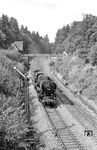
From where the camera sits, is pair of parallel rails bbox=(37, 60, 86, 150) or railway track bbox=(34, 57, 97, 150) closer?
pair of parallel rails bbox=(37, 60, 86, 150)

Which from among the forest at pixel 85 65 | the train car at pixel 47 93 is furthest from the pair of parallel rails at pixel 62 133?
the forest at pixel 85 65

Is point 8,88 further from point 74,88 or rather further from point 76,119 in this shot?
point 74,88

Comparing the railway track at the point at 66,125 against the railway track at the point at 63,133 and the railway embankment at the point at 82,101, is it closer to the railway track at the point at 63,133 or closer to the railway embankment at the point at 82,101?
the railway track at the point at 63,133

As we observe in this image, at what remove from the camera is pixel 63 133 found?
65.3ft

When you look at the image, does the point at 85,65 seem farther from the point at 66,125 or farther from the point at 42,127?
the point at 42,127

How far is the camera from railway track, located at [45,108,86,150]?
17311 millimetres

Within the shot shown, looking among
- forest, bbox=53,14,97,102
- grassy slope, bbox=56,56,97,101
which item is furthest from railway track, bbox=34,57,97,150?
forest, bbox=53,14,97,102

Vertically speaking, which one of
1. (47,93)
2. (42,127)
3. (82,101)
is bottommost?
(42,127)

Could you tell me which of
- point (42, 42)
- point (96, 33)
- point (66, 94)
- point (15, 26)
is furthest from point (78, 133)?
point (42, 42)

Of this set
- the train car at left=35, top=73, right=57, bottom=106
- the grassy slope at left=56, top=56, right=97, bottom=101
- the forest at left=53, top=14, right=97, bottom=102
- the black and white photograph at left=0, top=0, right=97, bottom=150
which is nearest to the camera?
the black and white photograph at left=0, top=0, right=97, bottom=150

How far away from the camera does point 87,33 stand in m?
44.7

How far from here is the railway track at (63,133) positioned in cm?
1731

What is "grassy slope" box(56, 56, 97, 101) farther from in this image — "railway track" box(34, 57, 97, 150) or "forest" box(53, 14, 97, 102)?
"railway track" box(34, 57, 97, 150)

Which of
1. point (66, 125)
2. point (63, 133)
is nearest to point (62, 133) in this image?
point (63, 133)
